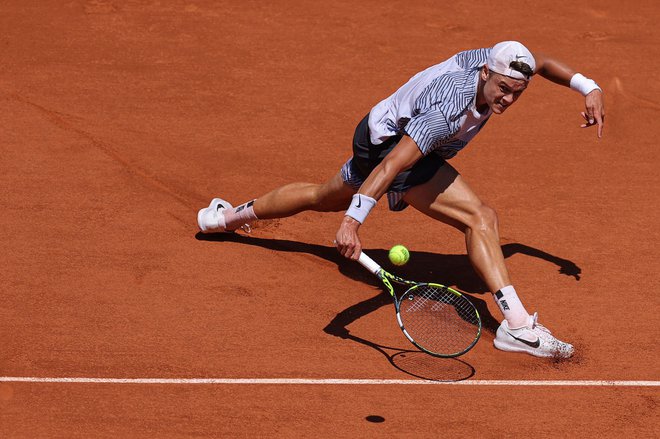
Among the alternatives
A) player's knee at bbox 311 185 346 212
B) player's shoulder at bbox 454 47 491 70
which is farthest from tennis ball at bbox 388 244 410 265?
player's shoulder at bbox 454 47 491 70

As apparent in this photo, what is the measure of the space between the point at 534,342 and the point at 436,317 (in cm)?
67

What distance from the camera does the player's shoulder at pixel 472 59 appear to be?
7707mm

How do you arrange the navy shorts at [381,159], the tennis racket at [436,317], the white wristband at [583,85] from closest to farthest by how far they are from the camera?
the tennis racket at [436,317]
the navy shorts at [381,159]
the white wristband at [583,85]

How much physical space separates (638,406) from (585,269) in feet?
6.02

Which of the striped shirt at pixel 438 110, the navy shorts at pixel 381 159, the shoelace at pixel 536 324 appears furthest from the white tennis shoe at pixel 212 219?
the shoelace at pixel 536 324

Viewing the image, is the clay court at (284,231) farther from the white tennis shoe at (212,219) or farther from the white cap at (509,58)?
the white cap at (509,58)

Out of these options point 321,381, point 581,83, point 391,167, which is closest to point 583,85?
point 581,83

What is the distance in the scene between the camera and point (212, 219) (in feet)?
28.9

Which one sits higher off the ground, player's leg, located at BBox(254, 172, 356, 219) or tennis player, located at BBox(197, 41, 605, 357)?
tennis player, located at BBox(197, 41, 605, 357)

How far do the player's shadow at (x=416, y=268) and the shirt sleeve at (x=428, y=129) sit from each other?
4.55ft

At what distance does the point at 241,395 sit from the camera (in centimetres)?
700

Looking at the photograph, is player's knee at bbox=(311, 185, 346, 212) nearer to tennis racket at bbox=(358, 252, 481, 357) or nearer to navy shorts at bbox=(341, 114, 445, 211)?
navy shorts at bbox=(341, 114, 445, 211)

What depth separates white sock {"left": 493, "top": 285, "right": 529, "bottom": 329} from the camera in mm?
7477

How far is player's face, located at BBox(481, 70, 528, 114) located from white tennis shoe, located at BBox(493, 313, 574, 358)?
1.41 metres
